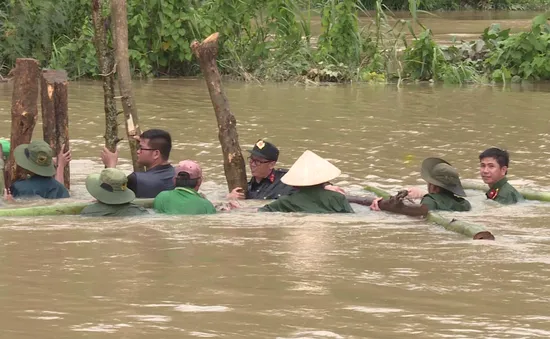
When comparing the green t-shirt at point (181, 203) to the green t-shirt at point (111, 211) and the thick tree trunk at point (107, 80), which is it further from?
the thick tree trunk at point (107, 80)

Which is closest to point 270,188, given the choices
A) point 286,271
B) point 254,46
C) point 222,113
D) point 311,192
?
point 222,113

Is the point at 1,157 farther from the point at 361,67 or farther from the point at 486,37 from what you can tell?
the point at 486,37

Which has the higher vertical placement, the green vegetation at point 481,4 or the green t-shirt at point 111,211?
the green vegetation at point 481,4

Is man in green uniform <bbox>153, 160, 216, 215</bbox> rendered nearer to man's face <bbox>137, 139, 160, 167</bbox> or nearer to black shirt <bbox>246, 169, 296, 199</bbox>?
man's face <bbox>137, 139, 160, 167</bbox>

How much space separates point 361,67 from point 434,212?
516 inches

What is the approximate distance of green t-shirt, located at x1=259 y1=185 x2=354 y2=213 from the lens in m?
10.4

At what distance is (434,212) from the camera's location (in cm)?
1026

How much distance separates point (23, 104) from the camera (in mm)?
11469

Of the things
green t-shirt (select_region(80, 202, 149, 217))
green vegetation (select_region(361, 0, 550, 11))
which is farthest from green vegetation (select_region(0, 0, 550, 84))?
green vegetation (select_region(361, 0, 550, 11))

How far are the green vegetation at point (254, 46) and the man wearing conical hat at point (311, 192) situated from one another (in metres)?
12.2

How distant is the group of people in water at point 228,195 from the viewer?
10086 mm

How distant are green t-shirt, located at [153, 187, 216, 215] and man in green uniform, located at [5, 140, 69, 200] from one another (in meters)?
1.26

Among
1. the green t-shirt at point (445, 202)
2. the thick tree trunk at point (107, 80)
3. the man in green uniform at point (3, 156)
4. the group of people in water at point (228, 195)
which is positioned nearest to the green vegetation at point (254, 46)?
the thick tree trunk at point (107, 80)

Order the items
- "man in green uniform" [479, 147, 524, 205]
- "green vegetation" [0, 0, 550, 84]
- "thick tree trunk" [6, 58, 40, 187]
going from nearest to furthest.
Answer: "man in green uniform" [479, 147, 524, 205], "thick tree trunk" [6, 58, 40, 187], "green vegetation" [0, 0, 550, 84]
